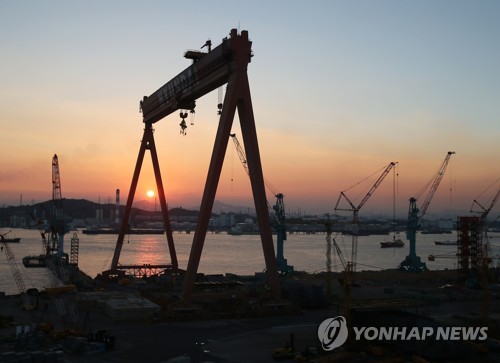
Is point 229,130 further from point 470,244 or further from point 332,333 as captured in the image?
point 470,244

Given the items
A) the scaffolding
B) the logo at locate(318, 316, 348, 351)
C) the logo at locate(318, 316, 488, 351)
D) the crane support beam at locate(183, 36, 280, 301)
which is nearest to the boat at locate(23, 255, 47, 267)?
the scaffolding

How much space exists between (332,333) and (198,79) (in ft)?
43.5

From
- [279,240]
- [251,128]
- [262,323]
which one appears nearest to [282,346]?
[262,323]

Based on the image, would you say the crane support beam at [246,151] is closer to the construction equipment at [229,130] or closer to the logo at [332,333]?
the construction equipment at [229,130]

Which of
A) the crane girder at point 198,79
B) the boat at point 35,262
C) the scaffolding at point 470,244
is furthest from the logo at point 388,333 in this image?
the boat at point 35,262

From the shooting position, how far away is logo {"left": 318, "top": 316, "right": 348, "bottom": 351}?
1767 centimetres

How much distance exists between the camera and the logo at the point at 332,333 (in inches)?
696

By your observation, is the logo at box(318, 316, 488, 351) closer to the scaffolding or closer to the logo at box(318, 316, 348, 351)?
the logo at box(318, 316, 348, 351)

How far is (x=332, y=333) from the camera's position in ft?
60.0

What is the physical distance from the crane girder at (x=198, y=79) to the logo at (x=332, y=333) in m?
10.5

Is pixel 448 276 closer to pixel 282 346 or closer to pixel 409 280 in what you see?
pixel 409 280

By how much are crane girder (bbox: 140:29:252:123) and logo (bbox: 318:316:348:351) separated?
10520 millimetres

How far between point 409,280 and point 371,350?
2667 centimetres

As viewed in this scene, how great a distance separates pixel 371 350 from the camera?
17.3m
